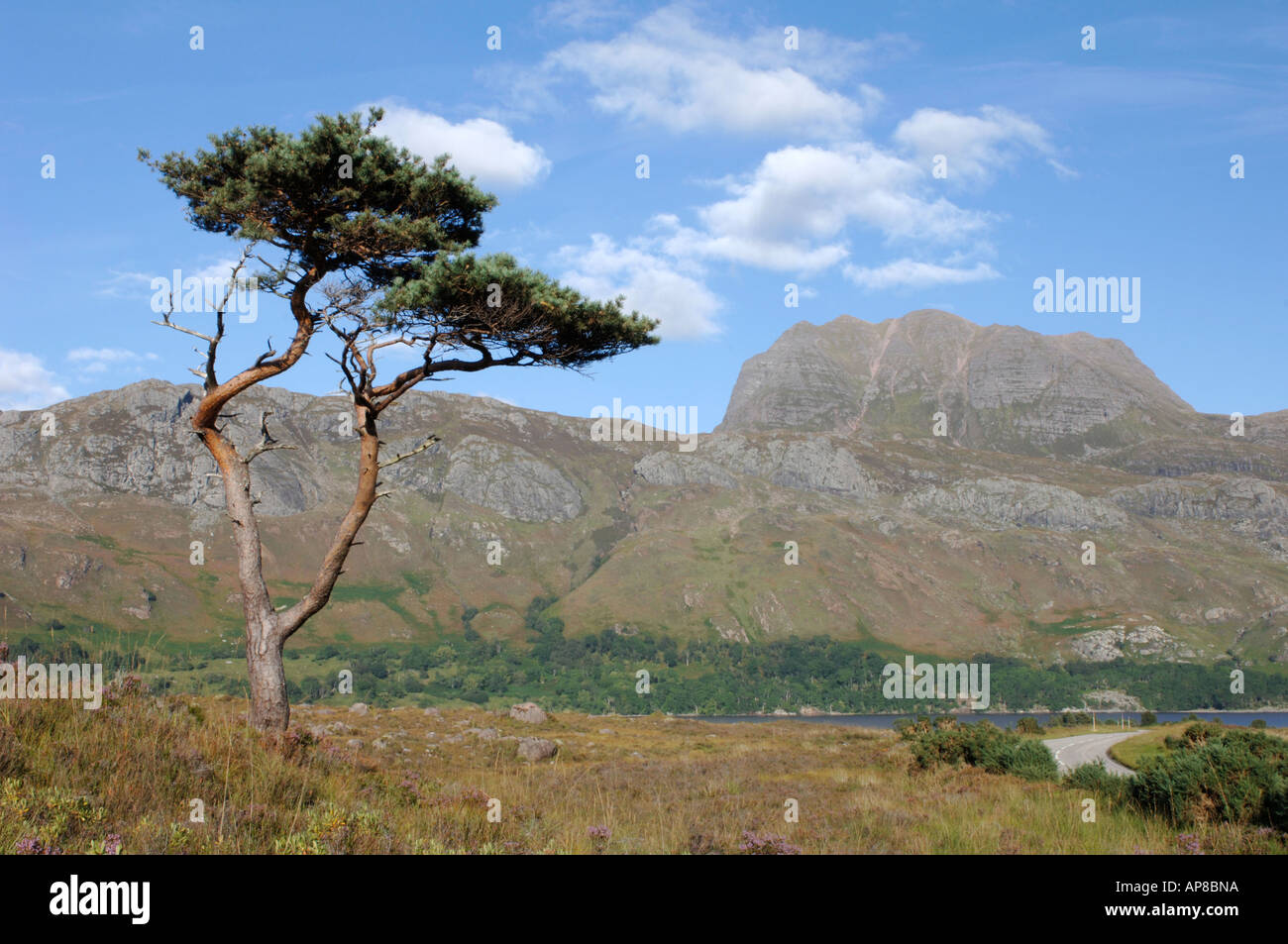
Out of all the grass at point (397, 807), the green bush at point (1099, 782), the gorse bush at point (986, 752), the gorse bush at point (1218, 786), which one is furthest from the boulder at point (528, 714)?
the gorse bush at point (1218, 786)

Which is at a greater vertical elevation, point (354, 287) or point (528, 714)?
point (354, 287)

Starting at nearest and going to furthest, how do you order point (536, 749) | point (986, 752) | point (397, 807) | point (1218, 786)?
point (397, 807)
point (1218, 786)
point (986, 752)
point (536, 749)

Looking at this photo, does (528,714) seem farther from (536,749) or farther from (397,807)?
(397,807)

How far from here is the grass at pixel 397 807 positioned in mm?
7551

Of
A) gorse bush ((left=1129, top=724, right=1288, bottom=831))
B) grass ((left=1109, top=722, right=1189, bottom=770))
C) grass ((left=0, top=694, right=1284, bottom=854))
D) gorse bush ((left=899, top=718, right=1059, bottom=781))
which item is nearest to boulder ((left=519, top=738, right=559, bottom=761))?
grass ((left=0, top=694, right=1284, bottom=854))

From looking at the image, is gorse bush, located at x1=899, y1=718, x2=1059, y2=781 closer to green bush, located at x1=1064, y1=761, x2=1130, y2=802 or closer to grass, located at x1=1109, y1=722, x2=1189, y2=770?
green bush, located at x1=1064, y1=761, x2=1130, y2=802

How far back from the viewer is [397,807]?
10219 mm

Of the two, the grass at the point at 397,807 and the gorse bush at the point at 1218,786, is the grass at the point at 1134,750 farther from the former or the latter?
the grass at the point at 397,807

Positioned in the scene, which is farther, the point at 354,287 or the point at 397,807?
the point at 354,287

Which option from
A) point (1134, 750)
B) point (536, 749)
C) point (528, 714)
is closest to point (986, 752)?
point (536, 749)

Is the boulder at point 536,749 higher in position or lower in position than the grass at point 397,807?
lower
